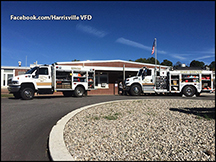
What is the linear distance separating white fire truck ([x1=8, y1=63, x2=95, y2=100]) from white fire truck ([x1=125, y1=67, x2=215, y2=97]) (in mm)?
4096

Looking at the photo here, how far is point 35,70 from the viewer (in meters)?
10.8

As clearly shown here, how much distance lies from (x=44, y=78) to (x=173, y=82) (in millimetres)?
10188

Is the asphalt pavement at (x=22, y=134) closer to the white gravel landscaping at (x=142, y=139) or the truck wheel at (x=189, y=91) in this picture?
the white gravel landscaping at (x=142, y=139)

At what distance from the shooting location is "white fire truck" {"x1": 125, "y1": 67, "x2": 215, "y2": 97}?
14039 mm

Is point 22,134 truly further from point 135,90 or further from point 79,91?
point 135,90

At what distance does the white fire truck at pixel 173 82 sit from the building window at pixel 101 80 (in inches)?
301

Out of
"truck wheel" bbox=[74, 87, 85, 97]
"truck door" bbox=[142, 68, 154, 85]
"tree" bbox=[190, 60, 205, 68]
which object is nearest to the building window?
"truck door" bbox=[142, 68, 154, 85]

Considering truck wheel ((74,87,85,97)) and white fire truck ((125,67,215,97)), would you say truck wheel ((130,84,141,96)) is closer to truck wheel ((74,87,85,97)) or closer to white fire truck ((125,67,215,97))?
white fire truck ((125,67,215,97))

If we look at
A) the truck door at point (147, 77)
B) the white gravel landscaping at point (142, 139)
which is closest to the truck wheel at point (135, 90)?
the truck door at point (147, 77)

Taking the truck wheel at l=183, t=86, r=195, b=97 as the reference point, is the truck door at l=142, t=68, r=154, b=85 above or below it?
above

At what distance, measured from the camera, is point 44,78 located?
11047mm

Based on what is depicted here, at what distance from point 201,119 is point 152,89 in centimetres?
980

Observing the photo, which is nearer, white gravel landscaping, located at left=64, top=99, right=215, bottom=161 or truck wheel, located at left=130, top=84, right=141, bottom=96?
white gravel landscaping, located at left=64, top=99, right=215, bottom=161

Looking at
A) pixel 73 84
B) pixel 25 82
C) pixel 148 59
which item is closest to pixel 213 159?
pixel 25 82
